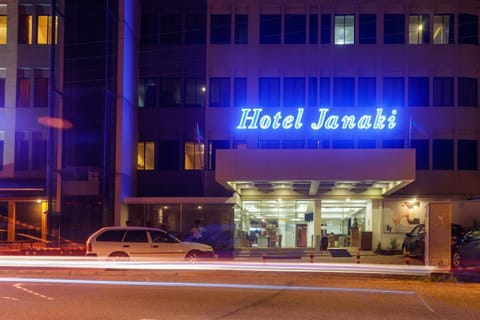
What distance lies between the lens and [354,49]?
34.9 meters

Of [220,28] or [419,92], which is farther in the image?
[220,28]

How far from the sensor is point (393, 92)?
34688 mm

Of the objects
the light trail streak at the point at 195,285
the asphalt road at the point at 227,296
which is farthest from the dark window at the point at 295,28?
the light trail streak at the point at 195,285

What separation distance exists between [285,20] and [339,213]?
11.1 metres

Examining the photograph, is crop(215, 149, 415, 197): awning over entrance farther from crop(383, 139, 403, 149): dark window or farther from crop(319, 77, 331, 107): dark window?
crop(319, 77, 331, 107): dark window

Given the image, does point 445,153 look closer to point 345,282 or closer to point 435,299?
point 345,282

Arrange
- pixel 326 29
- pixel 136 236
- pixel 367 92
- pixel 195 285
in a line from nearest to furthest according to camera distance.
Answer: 1. pixel 195 285
2. pixel 136 236
3. pixel 367 92
4. pixel 326 29

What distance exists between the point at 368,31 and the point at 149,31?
1220 cm

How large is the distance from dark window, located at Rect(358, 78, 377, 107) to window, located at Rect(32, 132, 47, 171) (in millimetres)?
17204

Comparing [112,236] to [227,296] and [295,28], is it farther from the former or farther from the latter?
[295,28]

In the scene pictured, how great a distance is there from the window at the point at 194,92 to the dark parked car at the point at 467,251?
680 inches

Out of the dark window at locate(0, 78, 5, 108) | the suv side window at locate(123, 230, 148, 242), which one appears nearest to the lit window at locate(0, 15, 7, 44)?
the dark window at locate(0, 78, 5, 108)

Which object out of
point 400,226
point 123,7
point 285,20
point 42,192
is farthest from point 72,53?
point 400,226

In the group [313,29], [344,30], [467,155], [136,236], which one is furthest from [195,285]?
[467,155]
